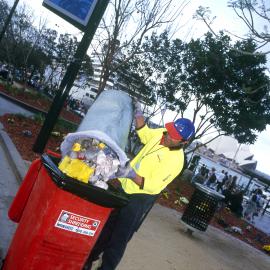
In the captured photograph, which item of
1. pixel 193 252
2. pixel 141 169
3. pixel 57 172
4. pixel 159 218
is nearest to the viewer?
pixel 57 172

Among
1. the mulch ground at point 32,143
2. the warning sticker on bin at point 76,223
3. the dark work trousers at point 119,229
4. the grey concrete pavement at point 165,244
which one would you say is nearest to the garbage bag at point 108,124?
the warning sticker on bin at point 76,223

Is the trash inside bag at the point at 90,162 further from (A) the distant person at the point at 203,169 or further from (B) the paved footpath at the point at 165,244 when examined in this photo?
(A) the distant person at the point at 203,169

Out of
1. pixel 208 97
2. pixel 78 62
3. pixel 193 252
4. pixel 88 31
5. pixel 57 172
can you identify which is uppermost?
pixel 208 97

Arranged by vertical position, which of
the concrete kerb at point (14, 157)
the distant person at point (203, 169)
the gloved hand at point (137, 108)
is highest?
the gloved hand at point (137, 108)

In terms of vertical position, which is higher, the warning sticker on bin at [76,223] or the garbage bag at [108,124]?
the garbage bag at [108,124]

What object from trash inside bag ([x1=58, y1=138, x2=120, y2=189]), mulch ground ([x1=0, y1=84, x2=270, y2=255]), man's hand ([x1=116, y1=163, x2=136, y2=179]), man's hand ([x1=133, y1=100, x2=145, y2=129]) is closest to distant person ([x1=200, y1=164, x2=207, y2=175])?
mulch ground ([x1=0, y1=84, x2=270, y2=255])

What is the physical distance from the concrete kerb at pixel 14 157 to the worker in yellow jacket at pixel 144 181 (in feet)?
9.59

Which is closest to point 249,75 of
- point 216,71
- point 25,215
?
point 216,71

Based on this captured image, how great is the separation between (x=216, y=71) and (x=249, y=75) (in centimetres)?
154

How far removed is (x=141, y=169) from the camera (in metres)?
3.84

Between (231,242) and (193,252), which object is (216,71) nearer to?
(231,242)

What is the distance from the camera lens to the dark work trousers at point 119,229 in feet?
13.0

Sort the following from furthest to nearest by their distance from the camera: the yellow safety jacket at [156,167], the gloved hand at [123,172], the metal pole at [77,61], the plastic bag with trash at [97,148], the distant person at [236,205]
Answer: the distant person at [236,205] → the metal pole at [77,61] → the yellow safety jacket at [156,167] → the gloved hand at [123,172] → the plastic bag with trash at [97,148]

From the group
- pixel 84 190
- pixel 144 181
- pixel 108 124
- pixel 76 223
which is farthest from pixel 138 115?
pixel 76 223
